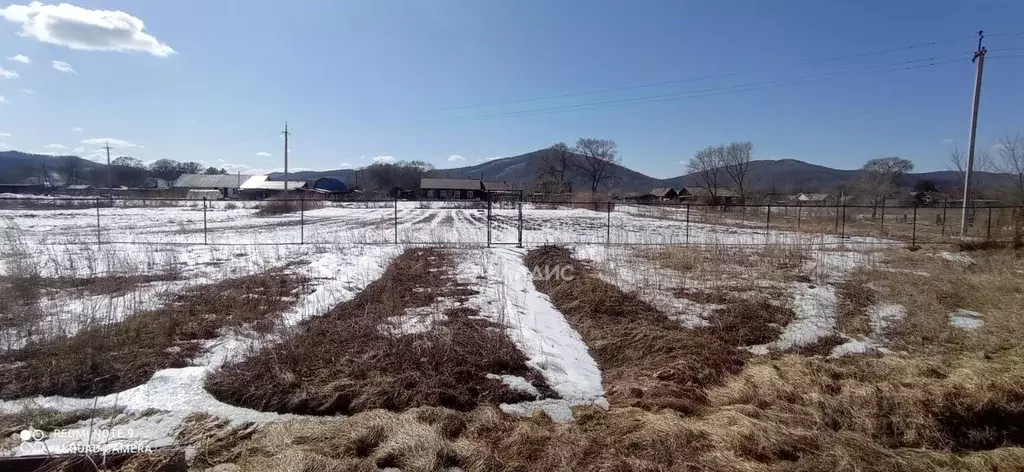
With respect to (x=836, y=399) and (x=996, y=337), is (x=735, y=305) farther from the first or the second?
(x=836, y=399)

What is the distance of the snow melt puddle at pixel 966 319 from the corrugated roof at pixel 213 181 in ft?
409

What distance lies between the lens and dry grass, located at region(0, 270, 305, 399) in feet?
17.4

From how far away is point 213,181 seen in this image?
11675cm

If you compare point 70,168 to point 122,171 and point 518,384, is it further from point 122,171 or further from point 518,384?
point 518,384

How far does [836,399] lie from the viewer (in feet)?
17.0

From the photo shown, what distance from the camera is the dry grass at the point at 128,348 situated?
530 centimetres

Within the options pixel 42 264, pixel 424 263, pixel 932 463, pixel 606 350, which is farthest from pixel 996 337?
pixel 42 264

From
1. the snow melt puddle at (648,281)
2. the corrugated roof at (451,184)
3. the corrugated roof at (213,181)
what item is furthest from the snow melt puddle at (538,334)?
the corrugated roof at (213,181)

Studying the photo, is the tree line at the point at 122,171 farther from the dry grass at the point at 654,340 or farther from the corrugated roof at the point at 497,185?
the dry grass at the point at 654,340

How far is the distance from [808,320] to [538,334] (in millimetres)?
5343

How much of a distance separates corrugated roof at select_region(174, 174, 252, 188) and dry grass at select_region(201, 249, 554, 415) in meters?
121

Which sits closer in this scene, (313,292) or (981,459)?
(981,459)

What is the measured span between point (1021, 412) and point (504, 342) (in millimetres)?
5887

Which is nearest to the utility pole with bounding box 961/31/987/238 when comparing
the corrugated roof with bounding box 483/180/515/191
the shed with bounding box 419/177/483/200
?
the shed with bounding box 419/177/483/200
